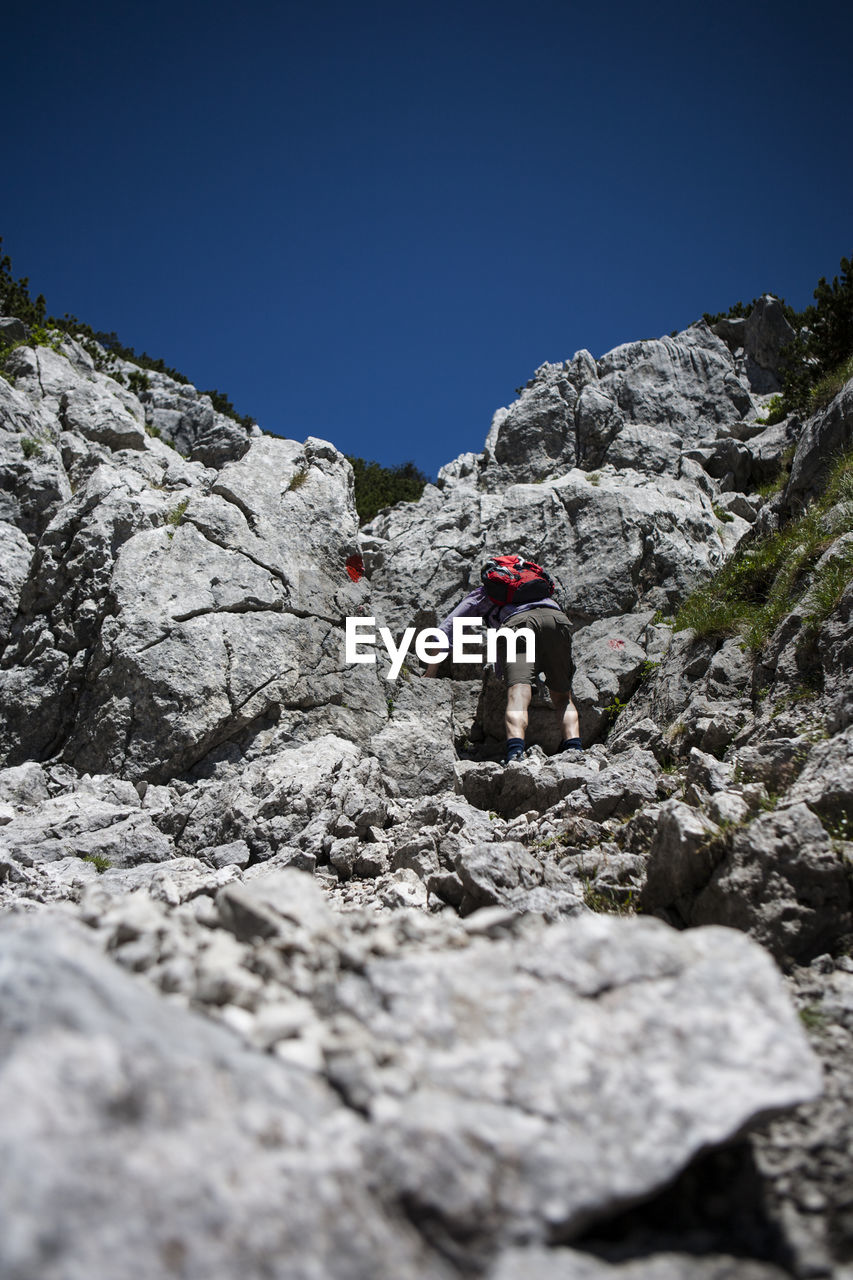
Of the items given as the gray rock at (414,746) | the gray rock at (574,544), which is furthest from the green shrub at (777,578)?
the gray rock at (414,746)

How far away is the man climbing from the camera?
1097 centimetres

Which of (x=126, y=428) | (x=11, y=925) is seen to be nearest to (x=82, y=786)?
(x=11, y=925)

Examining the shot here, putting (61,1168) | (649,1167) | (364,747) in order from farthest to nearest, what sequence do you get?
1. (364,747)
2. (649,1167)
3. (61,1168)

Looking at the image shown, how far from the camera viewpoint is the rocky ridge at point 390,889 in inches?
90.5

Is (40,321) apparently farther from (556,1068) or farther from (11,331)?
(556,1068)

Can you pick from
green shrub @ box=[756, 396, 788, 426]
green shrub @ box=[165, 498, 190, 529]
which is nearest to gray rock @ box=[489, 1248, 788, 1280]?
green shrub @ box=[165, 498, 190, 529]

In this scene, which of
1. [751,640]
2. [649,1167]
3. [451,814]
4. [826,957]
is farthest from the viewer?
[751,640]

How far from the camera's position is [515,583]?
12141 mm

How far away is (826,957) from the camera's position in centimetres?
461

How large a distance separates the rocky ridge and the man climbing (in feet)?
1.63

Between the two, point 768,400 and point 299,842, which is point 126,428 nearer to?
point 299,842

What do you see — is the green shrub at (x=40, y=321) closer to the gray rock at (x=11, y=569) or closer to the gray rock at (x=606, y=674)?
the gray rock at (x=11, y=569)

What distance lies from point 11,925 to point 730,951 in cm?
331

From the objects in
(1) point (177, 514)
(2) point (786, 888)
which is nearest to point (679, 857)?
(2) point (786, 888)
